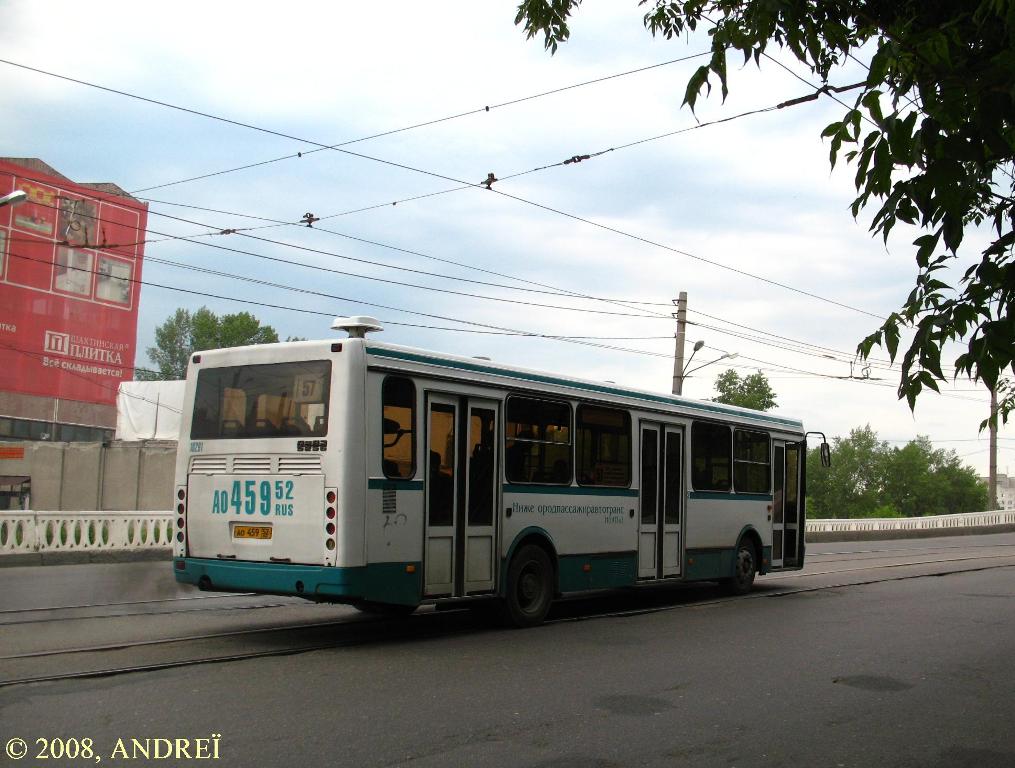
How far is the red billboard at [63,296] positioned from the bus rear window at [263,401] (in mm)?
49445

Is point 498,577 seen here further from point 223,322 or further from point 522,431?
point 223,322

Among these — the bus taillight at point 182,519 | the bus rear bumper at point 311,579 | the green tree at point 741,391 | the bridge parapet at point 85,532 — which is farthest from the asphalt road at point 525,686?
the green tree at point 741,391

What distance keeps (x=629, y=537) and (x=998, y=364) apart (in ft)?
29.2

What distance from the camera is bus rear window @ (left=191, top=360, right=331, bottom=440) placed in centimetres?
1038

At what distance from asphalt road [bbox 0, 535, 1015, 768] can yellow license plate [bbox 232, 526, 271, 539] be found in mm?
996

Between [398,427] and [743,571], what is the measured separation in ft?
27.8

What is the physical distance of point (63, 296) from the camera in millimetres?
64688

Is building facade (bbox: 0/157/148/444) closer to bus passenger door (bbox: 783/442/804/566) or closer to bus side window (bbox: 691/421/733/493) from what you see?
bus passenger door (bbox: 783/442/804/566)

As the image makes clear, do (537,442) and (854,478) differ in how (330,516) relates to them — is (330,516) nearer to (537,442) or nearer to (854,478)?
(537,442)

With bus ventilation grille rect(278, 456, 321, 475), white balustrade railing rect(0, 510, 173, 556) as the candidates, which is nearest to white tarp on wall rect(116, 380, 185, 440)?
white balustrade railing rect(0, 510, 173, 556)

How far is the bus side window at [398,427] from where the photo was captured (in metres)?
10.5

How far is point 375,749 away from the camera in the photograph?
6207 millimetres

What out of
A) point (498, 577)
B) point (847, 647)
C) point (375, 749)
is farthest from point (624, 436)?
point (375, 749)

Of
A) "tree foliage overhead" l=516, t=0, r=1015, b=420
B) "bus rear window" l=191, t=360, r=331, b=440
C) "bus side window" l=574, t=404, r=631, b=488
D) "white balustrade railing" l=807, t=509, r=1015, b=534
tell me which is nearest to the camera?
"tree foliage overhead" l=516, t=0, r=1015, b=420
